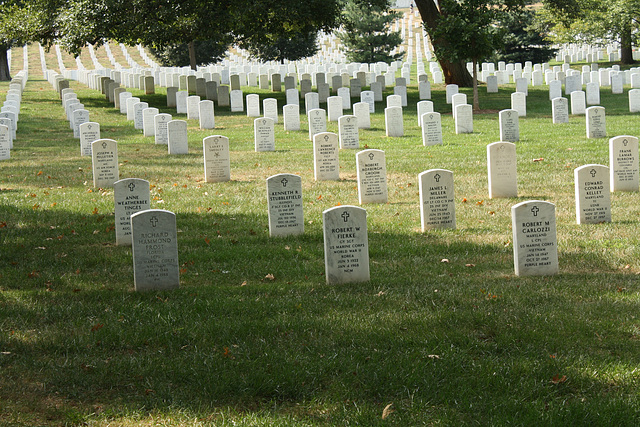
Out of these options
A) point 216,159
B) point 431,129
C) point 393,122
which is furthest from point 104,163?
point 393,122

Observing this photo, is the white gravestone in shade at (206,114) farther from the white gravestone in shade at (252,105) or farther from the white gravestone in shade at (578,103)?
the white gravestone in shade at (578,103)

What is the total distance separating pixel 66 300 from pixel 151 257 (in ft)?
3.15

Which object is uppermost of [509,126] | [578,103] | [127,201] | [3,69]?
[3,69]

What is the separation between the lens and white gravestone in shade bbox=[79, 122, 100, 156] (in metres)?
18.1

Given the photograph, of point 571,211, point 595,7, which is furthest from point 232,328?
point 595,7

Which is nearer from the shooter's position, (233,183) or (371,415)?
(371,415)

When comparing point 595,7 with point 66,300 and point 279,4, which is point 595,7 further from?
point 66,300

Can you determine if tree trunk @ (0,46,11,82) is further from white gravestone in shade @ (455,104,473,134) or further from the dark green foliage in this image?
white gravestone in shade @ (455,104,473,134)

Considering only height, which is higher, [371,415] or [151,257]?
[151,257]

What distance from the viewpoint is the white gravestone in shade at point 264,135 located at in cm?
1897

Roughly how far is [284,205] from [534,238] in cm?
344

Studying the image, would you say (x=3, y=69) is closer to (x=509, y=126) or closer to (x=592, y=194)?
(x=509, y=126)

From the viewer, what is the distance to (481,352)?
19.2ft

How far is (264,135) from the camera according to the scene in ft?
62.4
